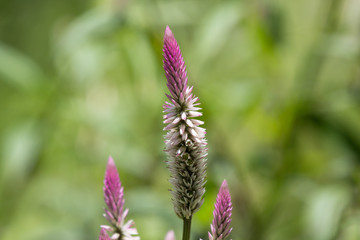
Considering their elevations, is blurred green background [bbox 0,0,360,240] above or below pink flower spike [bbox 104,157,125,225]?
above

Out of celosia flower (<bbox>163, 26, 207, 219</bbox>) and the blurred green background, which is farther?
the blurred green background

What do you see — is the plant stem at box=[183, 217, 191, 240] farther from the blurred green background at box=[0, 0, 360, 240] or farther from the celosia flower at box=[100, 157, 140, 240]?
the blurred green background at box=[0, 0, 360, 240]

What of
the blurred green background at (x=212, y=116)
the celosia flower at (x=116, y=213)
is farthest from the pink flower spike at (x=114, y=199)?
the blurred green background at (x=212, y=116)

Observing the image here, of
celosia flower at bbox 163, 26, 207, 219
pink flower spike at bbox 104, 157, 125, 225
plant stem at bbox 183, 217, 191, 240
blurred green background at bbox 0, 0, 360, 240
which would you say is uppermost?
blurred green background at bbox 0, 0, 360, 240

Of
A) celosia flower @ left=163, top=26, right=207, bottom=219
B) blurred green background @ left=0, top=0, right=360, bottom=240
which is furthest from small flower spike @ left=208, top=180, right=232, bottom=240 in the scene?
blurred green background @ left=0, top=0, right=360, bottom=240

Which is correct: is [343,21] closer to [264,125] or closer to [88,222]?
[264,125]

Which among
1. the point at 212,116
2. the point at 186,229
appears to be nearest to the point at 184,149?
the point at 186,229

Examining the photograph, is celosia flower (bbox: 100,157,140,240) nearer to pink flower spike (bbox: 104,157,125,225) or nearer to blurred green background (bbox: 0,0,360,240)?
pink flower spike (bbox: 104,157,125,225)

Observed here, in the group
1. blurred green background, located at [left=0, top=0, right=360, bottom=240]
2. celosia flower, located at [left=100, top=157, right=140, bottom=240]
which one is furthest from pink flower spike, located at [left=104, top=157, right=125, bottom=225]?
blurred green background, located at [left=0, top=0, right=360, bottom=240]

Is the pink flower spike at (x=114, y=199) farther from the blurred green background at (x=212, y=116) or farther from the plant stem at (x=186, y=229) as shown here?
the blurred green background at (x=212, y=116)

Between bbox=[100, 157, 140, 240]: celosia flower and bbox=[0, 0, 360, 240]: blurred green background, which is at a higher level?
bbox=[0, 0, 360, 240]: blurred green background
